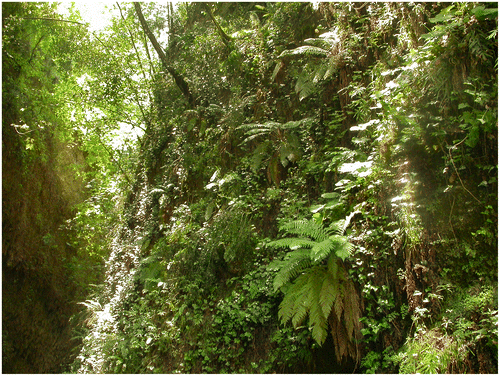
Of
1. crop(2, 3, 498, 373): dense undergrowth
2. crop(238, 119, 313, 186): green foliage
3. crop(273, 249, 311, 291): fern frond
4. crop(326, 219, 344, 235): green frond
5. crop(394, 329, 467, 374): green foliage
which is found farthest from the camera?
crop(238, 119, 313, 186): green foliage

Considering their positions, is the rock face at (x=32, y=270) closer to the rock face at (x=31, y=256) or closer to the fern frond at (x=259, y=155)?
the rock face at (x=31, y=256)

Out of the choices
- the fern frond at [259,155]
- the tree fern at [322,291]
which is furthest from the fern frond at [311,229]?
the fern frond at [259,155]

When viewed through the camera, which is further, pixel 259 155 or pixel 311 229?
pixel 259 155

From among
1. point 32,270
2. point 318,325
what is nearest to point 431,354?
point 318,325

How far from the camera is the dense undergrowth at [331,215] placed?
3082 mm

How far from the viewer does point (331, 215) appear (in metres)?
4.01

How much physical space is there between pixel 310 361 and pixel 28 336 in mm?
9105

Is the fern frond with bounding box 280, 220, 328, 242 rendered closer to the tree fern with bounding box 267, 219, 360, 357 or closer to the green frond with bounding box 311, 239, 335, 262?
the tree fern with bounding box 267, 219, 360, 357

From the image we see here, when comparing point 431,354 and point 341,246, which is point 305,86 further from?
point 431,354

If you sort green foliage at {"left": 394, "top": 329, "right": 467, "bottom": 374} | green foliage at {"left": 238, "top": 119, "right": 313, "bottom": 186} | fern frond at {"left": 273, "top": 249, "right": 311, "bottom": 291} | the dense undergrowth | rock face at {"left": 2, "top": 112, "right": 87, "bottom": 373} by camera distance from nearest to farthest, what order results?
green foliage at {"left": 394, "top": 329, "right": 467, "bottom": 374}
the dense undergrowth
fern frond at {"left": 273, "top": 249, "right": 311, "bottom": 291}
green foliage at {"left": 238, "top": 119, "right": 313, "bottom": 186}
rock face at {"left": 2, "top": 112, "right": 87, "bottom": 373}

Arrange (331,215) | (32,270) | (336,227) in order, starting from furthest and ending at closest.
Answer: (32,270) < (331,215) < (336,227)

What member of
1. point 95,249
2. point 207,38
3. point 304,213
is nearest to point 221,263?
point 304,213

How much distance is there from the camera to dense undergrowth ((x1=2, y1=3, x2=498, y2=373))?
3.08 metres

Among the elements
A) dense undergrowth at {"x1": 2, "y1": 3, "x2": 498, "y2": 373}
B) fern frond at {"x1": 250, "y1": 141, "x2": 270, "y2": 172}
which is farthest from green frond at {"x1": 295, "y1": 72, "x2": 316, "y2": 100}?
fern frond at {"x1": 250, "y1": 141, "x2": 270, "y2": 172}
